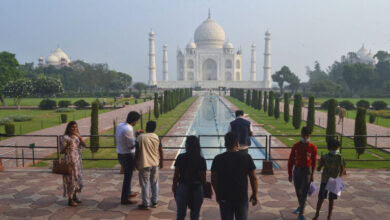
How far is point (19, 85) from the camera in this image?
22.8 meters

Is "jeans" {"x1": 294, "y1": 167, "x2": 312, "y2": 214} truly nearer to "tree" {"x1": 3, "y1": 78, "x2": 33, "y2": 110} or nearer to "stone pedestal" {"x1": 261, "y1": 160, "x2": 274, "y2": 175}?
"stone pedestal" {"x1": 261, "y1": 160, "x2": 274, "y2": 175}

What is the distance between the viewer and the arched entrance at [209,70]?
204 feet

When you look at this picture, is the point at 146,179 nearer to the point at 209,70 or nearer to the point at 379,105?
the point at 379,105

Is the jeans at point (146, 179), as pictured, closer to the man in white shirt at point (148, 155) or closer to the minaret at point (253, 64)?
the man in white shirt at point (148, 155)

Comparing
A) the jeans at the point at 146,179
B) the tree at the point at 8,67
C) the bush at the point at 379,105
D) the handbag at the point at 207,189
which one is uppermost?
the tree at the point at 8,67

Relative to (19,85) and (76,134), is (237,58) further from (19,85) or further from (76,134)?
(76,134)

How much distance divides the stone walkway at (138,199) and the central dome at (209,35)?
5754 centimetres

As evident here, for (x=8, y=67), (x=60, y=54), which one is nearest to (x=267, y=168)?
(x=8, y=67)

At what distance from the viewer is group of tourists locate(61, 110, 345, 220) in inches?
104

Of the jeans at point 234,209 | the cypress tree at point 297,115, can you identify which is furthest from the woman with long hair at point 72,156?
the cypress tree at point 297,115

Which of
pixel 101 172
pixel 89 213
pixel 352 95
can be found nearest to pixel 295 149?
Result: pixel 89 213

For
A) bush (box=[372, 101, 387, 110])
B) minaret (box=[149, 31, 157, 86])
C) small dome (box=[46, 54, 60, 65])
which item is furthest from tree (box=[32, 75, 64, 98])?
small dome (box=[46, 54, 60, 65])

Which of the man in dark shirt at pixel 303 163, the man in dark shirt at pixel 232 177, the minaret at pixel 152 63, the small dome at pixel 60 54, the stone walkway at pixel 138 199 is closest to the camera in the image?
the man in dark shirt at pixel 232 177

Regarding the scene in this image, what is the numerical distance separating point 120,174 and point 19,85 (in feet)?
67.3
